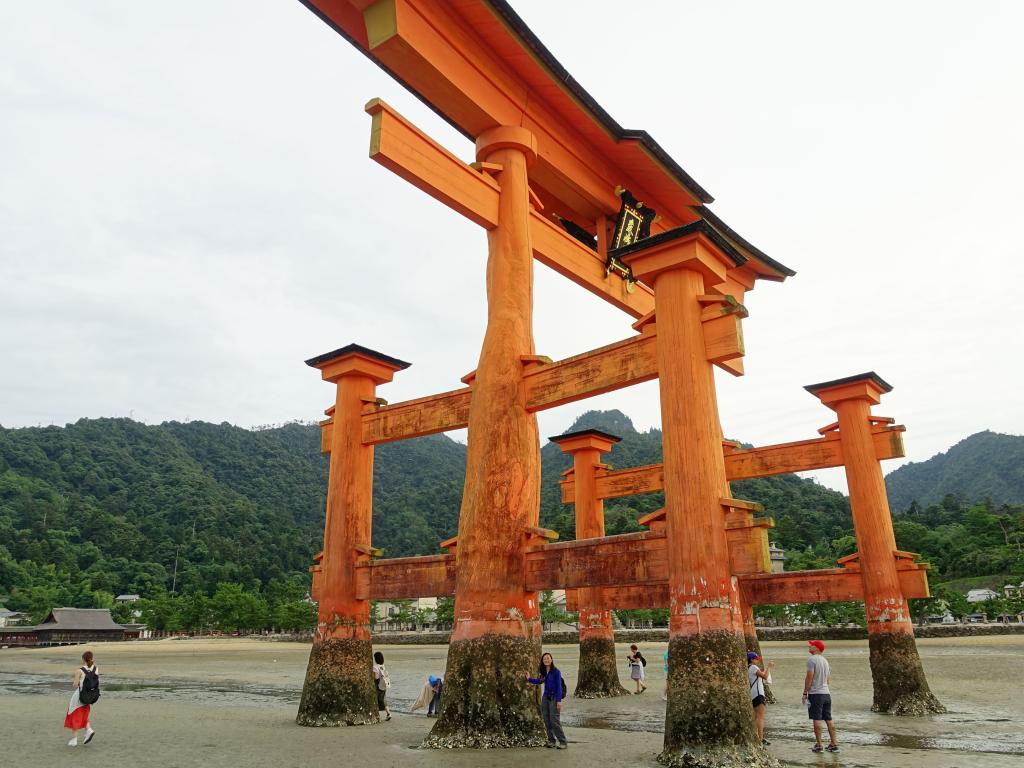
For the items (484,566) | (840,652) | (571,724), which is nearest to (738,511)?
(484,566)

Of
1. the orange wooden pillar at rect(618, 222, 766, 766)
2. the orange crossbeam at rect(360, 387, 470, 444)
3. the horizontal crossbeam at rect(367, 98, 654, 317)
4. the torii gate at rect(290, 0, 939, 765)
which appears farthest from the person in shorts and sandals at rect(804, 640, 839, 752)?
the horizontal crossbeam at rect(367, 98, 654, 317)

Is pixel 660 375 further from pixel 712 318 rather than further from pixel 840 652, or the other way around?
pixel 840 652

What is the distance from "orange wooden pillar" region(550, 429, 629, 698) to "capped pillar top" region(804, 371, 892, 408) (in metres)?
5.36

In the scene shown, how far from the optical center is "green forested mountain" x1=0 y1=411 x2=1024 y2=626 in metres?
62.9

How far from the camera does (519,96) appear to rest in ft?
36.3

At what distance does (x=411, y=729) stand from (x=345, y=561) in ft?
9.06

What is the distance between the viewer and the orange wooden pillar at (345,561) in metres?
11.1

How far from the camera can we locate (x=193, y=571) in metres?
87.6

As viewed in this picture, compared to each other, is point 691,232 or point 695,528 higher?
point 691,232

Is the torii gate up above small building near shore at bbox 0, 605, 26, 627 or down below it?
above

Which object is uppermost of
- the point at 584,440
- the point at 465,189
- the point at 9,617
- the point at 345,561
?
the point at 465,189

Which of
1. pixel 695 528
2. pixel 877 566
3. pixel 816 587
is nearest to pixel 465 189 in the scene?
pixel 695 528

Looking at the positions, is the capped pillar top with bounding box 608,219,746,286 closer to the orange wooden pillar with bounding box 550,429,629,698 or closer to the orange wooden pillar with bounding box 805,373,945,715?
the orange wooden pillar with bounding box 805,373,945,715

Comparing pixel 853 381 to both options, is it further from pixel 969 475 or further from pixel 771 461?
pixel 969 475
